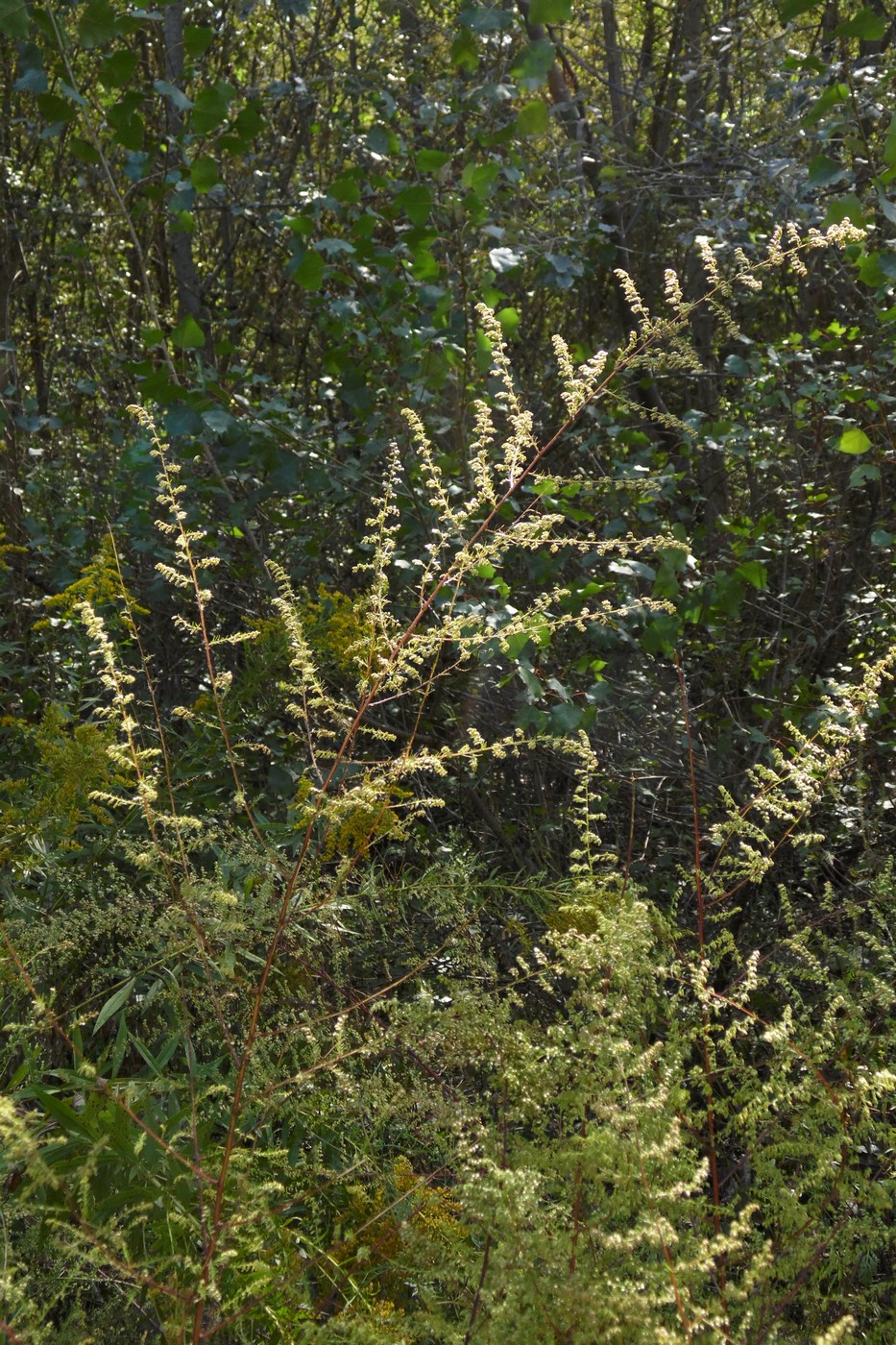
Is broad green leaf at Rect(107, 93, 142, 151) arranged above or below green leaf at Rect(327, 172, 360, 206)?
above

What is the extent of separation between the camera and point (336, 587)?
11.7 ft

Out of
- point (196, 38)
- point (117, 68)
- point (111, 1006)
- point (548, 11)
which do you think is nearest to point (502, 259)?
point (548, 11)

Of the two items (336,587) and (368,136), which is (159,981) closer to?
(336,587)

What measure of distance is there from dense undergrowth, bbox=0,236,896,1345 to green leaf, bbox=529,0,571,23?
2.50 feet

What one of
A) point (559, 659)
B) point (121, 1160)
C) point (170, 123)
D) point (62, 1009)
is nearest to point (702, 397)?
point (559, 659)

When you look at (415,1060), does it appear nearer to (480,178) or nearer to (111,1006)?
(111,1006)

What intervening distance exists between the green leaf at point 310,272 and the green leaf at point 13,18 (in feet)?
2.30

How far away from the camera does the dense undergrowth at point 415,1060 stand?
3.83 ft

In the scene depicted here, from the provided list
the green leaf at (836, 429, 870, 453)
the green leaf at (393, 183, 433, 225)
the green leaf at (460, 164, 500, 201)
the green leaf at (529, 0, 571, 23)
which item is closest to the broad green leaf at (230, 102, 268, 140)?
the green leaf at (393, 183, 433, 225)

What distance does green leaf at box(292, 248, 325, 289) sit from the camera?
2.68m

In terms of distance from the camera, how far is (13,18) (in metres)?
2.29

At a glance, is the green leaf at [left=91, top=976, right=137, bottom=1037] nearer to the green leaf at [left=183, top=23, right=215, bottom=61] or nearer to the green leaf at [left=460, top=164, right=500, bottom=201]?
the green leaf at [left=460, top=164, right=500, bottom=201]

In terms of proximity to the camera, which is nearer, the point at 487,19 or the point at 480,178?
the point at 487,19

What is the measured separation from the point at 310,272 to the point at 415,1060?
1.81m
